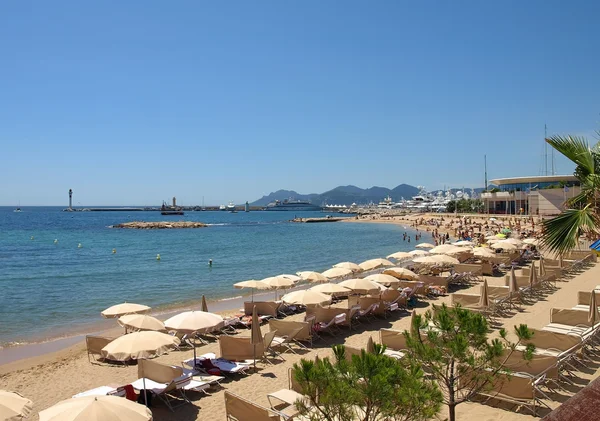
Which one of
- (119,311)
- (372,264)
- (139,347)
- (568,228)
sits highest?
(568,228)

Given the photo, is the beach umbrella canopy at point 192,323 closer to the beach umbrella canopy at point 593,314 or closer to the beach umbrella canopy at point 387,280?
the beach umbrella canopy at point 387,280

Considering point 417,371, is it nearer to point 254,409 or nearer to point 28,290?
point 254,409

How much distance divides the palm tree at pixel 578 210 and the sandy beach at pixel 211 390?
3.16 m

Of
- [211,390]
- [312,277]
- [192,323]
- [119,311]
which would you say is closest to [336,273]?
[312,277]

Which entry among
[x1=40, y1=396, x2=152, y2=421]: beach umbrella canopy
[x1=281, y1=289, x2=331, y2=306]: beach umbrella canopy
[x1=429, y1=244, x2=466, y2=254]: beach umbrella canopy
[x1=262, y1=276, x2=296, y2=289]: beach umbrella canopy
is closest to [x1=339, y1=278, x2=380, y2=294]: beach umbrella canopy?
[x1=281, y1=289, x2=331, y2=306]: beach umbrella canopy

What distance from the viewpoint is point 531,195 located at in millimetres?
55344

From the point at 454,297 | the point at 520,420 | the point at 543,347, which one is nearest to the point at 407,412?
the point at 520,420

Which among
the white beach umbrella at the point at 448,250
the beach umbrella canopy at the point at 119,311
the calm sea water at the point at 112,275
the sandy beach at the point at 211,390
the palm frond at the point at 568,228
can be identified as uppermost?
the palm frond at the point at 568,228

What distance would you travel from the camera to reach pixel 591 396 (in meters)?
1.37

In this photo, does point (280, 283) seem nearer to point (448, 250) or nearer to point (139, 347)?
point (139, 347)

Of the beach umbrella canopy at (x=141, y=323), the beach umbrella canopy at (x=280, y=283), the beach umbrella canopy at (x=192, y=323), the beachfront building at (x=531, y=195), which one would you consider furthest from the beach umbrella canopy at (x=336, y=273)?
the beachfront building at (x=531, y=195)

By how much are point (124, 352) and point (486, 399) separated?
5.87m

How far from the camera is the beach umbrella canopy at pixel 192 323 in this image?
9.36 metres

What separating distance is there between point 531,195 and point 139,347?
5650cm
